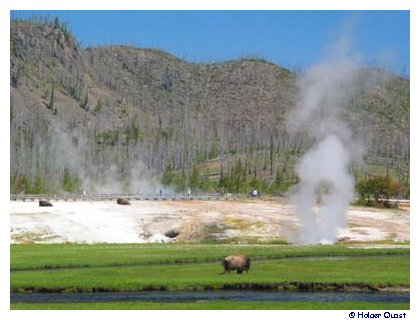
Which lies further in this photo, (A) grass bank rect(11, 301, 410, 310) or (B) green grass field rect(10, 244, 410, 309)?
(B) green grass field rect(10, 244, 410, 309)

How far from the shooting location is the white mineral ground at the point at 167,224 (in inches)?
2259

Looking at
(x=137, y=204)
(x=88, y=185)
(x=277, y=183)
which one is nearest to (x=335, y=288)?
(x=137, y=204)

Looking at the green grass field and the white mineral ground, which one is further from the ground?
Answer: the white mineral ground

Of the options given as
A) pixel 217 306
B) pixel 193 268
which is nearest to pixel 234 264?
pixel 193 268

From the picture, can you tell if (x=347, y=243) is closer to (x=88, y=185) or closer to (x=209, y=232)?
(x=209, y=232)

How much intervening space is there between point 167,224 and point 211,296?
31.0 m

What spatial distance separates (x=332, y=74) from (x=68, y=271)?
80946 mm

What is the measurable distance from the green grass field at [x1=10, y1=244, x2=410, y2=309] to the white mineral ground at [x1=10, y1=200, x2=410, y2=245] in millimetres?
7023

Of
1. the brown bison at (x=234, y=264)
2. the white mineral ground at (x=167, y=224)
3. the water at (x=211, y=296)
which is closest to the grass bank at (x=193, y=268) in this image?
the brown bison at (x=234, y=264)

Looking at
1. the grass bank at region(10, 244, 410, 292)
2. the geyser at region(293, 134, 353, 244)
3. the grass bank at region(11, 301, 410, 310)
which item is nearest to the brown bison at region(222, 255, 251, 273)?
the grass bank at region(10, 244, 410, 292)

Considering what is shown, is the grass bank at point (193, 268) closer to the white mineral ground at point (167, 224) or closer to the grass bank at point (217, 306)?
the grass bank at point (217, 306)

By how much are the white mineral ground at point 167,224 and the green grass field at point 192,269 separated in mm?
7023

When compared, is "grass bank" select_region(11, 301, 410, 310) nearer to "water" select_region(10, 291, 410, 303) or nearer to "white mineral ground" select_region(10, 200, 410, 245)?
"water" select_region(10, 291, 410, 303)

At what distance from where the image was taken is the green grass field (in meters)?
32.9
